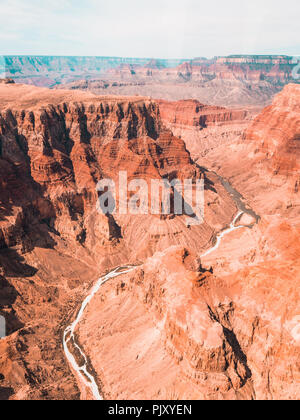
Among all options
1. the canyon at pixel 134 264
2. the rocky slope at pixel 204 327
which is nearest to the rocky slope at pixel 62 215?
the canyon at pixel 134 264

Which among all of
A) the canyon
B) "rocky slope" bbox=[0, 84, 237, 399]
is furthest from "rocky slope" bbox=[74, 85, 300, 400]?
"rocky slope" bbox=[0, 84, 237, 399]

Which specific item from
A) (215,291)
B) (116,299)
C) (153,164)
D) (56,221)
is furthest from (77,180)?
(215,291)

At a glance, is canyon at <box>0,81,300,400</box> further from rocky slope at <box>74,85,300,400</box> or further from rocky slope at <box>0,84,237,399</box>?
rocky slope at <box>0,84,237,399</box>

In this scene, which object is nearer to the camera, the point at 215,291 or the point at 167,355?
the point at 167,355

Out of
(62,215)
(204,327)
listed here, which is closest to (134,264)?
(62,215)

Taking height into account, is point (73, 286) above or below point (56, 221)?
below
